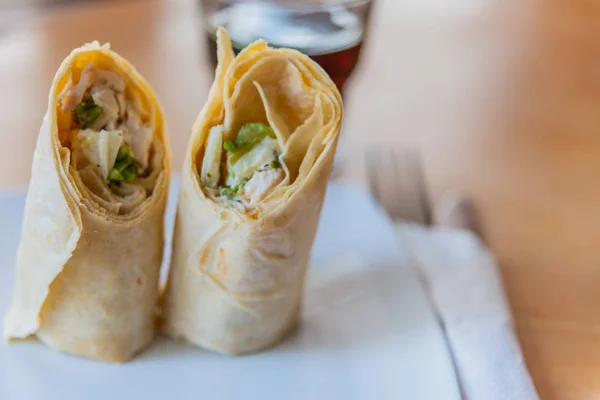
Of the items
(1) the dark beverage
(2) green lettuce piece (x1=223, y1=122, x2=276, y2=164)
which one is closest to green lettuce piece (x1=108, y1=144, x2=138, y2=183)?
(2) green lettuce piece (x1=223, y1=122, x2=276, y2=164)

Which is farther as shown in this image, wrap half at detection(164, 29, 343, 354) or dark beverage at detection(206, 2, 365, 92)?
dark beverage at detection(206, 2, 365, 92)

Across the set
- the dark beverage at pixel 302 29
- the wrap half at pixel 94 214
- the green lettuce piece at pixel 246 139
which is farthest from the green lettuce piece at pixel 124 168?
the dark beverage at pixel 302 29

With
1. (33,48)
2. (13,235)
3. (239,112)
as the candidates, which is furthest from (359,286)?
(33,48)

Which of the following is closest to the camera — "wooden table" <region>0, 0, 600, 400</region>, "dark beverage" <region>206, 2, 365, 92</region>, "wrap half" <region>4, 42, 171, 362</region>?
→ "wrap half" <region>4, 42, 171, 362</region>

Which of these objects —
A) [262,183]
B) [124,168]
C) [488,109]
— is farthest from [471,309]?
[488,109]

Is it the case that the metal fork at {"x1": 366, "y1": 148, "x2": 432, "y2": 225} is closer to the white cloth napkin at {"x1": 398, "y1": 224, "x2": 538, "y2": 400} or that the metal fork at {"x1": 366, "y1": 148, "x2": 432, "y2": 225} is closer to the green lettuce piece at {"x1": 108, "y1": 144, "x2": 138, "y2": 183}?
the white cloth napkin at {"x1": 398, "y1": 224, "x2": 538, "y2": 400}

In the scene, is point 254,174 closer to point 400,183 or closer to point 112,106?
point 112,106
